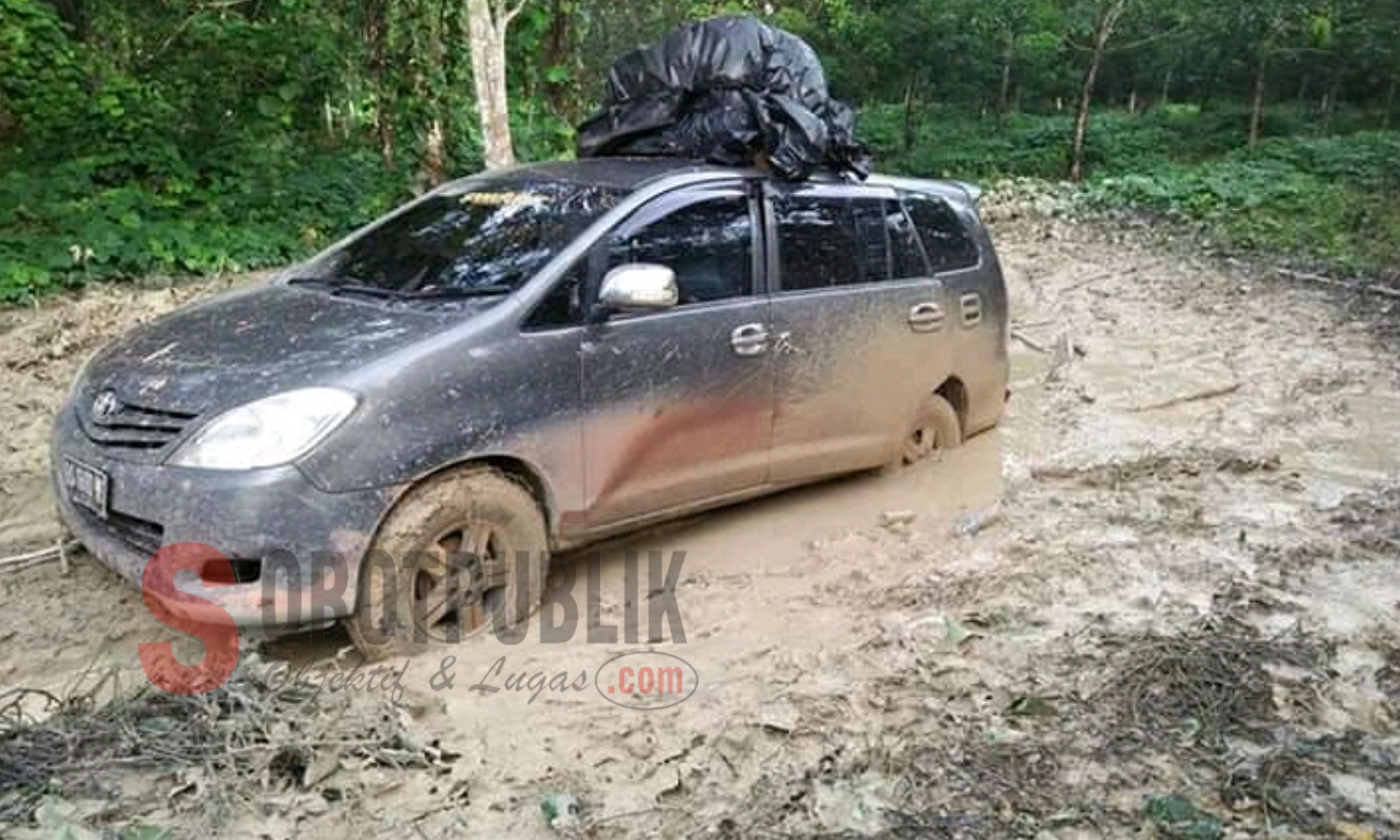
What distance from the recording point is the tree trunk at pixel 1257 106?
20.2m

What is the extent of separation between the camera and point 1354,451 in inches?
230

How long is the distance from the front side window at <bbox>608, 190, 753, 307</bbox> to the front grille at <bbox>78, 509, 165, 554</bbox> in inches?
68.5

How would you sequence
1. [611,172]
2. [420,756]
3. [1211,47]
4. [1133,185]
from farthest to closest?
1. [1211,47]
2. [1133,185]
3. [611,172]
4. [420,756]

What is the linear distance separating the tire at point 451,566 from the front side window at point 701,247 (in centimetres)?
100

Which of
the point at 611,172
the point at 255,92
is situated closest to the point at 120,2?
the point at 255,92

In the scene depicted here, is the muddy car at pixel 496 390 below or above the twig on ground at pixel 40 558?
above

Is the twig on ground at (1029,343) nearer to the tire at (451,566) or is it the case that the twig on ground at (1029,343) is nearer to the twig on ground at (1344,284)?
the twig on ground at (1344,284)

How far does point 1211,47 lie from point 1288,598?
21339mm

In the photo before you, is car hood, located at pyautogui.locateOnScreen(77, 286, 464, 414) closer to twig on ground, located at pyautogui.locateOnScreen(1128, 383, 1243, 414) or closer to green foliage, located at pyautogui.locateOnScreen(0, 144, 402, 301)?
green foliage, located at pyautogui.locateOnScreen(0, 144, 402, 301)

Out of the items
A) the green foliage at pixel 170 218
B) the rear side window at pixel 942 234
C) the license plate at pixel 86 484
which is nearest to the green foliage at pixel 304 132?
the green foliage at pixel 170 218

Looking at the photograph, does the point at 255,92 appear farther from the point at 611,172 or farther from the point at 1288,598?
the point at 1288,598

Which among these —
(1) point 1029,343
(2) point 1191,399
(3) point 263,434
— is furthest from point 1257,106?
(3) point 263,434

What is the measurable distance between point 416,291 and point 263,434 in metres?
0.92

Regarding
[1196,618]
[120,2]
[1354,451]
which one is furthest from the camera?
[120,2]
